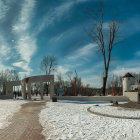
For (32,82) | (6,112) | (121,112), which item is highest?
(32,82)

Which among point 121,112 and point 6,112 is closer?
point 121,112

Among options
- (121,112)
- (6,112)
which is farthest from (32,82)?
(121,112)

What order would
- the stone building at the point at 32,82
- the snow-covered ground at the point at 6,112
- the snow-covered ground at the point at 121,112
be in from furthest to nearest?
the stone building at the point at 32,82, the snow-covered ground at the point at 121,112, the snow-covered ground at the point at 6,112

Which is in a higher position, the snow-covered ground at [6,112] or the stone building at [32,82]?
the stone building at [32,82]

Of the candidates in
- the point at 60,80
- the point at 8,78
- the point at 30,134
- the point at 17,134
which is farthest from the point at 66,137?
the point at 8,78

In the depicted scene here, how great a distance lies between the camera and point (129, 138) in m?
5.43

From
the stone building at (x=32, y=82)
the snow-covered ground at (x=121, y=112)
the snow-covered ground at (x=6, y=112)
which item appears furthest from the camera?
the stone building at (x=32, y=82)

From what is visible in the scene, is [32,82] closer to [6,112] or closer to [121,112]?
[6,112]

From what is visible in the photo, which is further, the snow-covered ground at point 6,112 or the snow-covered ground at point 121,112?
the snow-covered ground at point 121,112

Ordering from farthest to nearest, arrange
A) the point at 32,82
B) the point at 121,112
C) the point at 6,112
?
the point at 32,82 → the point at 6,112 → the point at 121,112

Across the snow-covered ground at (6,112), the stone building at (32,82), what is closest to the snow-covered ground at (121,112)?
the snow-covered ground at (6,112)

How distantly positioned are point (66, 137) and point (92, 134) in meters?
1.15

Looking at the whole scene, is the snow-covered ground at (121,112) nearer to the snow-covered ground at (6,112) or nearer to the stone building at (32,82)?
the snow-covered ground at (6,112)

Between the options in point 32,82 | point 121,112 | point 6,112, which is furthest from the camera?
point 32,82
